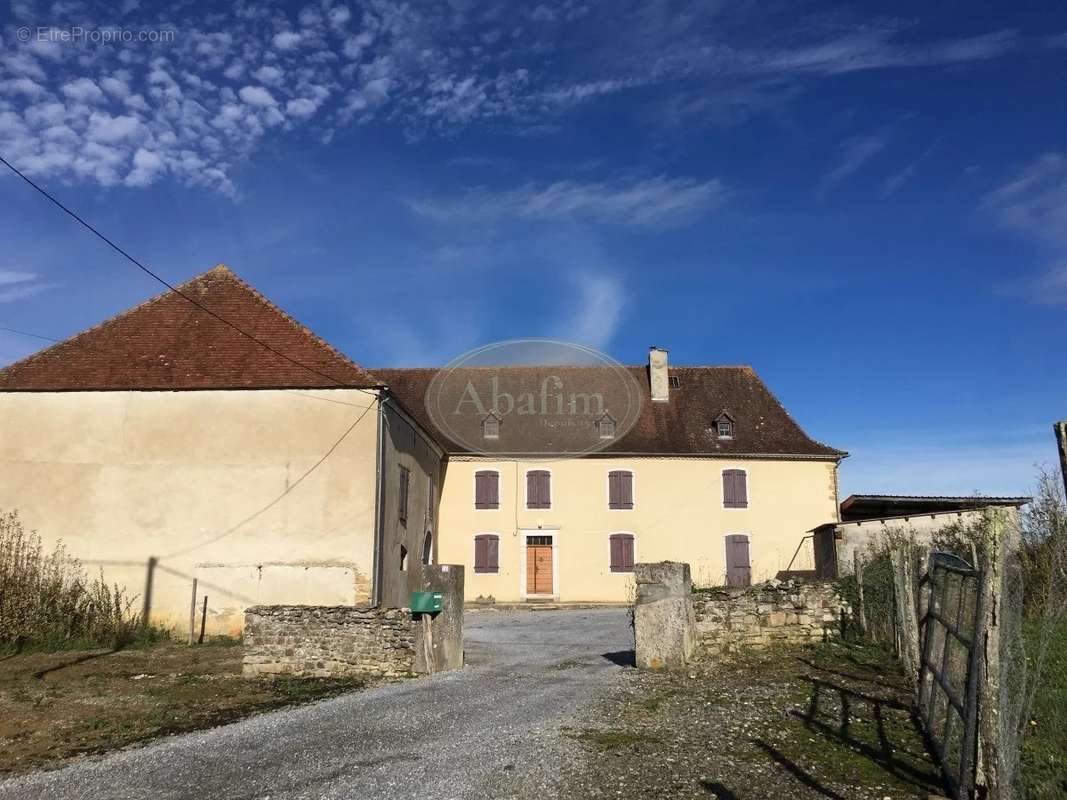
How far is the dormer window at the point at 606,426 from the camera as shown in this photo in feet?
92.6

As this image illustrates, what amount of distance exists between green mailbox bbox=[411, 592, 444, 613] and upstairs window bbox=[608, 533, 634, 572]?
658 inches

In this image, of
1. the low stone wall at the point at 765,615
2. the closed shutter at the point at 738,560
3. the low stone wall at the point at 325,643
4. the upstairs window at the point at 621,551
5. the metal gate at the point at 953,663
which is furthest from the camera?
the upstairs window at the point at 621,551

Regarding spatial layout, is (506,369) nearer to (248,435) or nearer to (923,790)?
(248,435)

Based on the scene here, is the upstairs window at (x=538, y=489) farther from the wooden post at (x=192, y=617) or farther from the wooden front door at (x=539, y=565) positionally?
the wooden post at (x=192, y=617)

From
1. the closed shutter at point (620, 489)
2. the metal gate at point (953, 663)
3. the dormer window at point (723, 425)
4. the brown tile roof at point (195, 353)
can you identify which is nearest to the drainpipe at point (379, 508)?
the brown tile roof at point (195, 353)

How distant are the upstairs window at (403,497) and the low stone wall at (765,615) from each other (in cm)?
955

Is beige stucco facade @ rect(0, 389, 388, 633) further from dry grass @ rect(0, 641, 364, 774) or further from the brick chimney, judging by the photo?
the brick chimney

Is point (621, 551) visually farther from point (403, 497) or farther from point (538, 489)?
point (403, 497)

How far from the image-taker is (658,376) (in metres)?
30.0

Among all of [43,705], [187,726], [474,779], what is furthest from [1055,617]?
[43,705]

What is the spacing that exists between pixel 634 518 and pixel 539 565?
3720 millimetres

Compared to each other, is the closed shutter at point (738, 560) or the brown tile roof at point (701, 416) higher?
the brown tile roof at point (701, 416)

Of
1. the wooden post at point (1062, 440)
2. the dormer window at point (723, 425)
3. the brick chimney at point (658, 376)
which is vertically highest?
the brick chimney at point (658, 376)

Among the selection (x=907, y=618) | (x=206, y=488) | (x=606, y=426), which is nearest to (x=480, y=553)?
(x=606, y=426)
